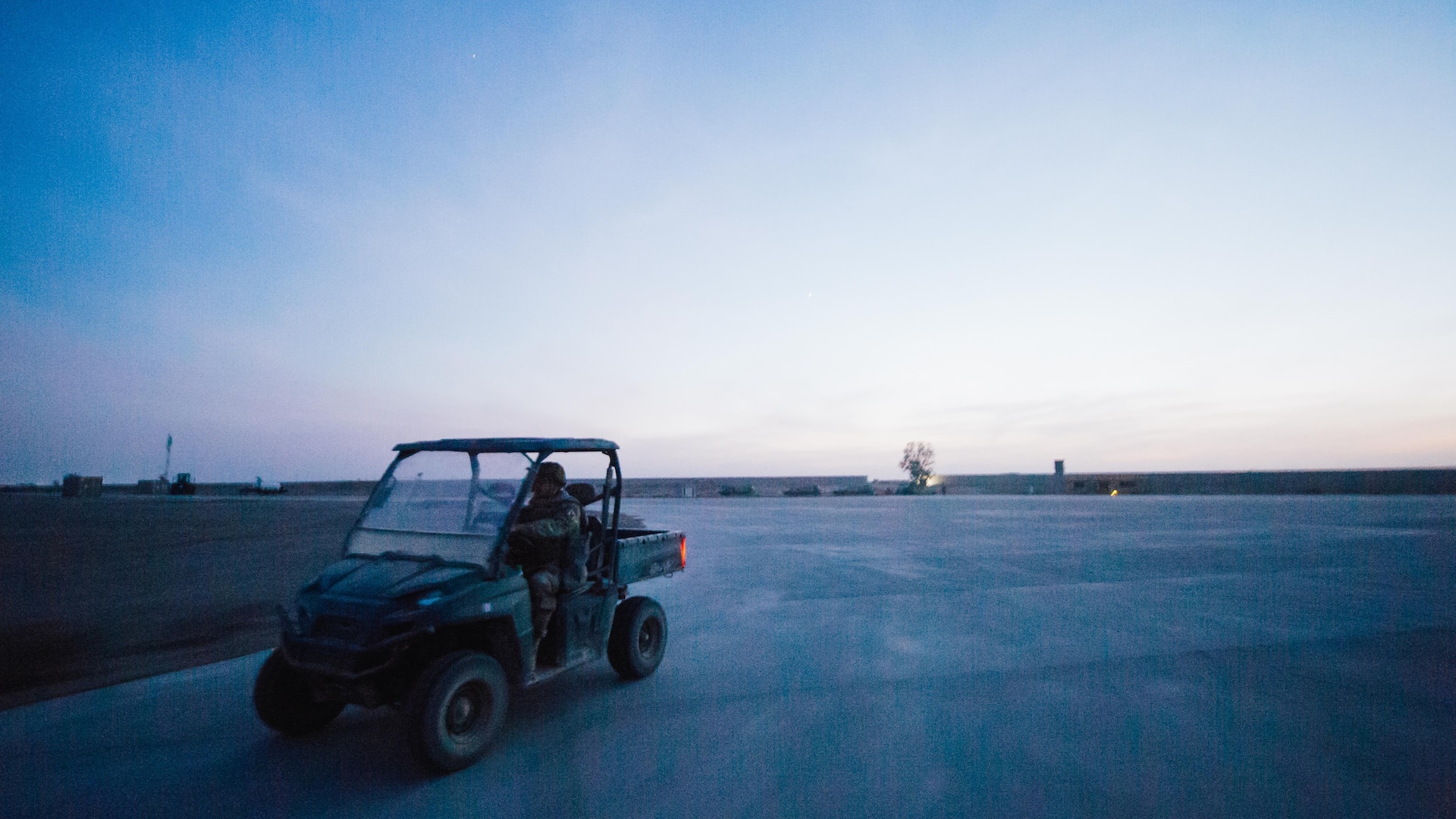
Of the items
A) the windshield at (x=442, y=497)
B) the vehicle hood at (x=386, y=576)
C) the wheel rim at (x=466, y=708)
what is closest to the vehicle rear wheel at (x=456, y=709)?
the wheel rim at (x=466, y=708)

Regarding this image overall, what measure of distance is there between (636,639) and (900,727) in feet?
7.44

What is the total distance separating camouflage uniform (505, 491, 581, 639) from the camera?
4.50 meters

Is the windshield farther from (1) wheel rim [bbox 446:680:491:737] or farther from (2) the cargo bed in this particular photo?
(2) the cargo bed

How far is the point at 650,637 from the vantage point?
588cm

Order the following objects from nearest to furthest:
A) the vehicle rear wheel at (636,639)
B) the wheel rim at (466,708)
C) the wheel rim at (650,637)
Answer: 1. the wheel rim at (466,708)
2. the vehicle rear wheel at (636,639)
3. the wheel rim at (650,637)

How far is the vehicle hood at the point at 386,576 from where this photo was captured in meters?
3.95

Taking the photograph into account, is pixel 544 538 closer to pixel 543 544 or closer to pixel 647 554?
pixel 543 544

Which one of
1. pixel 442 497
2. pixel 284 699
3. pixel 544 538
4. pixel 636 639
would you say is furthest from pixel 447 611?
pixel 636 639

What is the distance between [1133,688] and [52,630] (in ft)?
37.0

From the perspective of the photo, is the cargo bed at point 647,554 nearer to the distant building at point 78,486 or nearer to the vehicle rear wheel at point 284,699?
the vehicle rear wheel at point 284,699

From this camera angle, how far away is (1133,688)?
511 centimetres

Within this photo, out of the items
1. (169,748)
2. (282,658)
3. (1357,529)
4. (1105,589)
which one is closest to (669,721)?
(282,658)

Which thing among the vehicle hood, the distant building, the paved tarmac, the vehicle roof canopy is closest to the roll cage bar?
the vehicle roof canopy

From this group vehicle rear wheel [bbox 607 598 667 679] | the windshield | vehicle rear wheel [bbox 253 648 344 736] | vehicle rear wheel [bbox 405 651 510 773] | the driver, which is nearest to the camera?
vehicle rear wheel [bbox 405 651 510 773]
